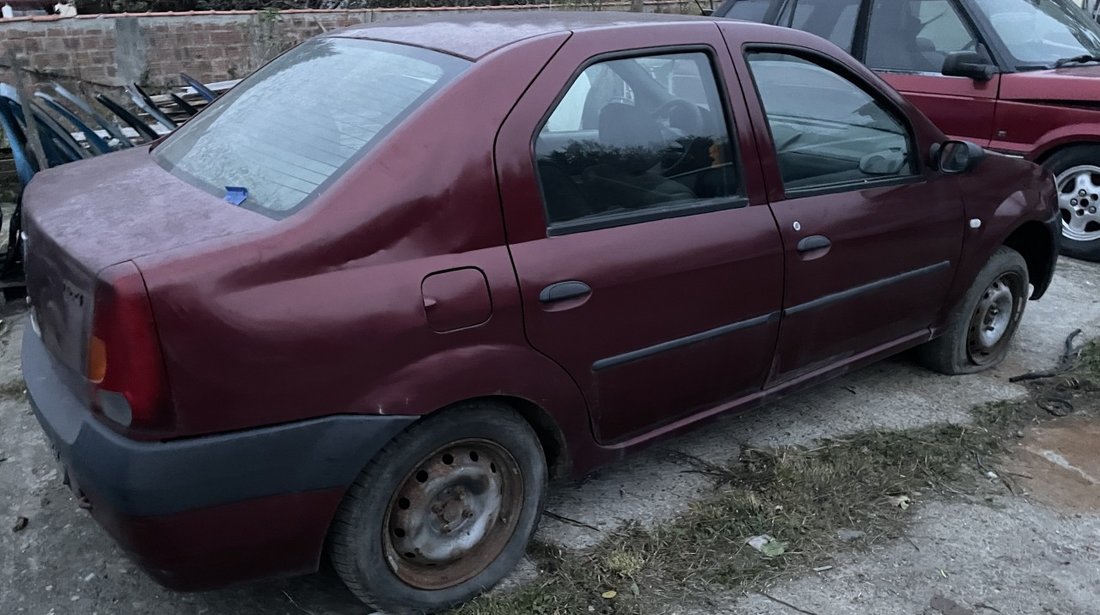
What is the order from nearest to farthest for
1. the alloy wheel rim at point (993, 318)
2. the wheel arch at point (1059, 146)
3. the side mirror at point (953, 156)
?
the side mirror at point (953, 156) → the alloy wheel rim at point (993, 318) → the wheel arch at point (1059, 146)

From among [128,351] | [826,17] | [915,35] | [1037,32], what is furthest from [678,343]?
[1037,32]

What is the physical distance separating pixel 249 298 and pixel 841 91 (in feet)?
8.49

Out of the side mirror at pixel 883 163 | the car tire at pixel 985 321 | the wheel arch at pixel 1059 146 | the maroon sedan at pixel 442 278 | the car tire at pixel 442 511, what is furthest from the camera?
the wheel arch at pixel 1059 146

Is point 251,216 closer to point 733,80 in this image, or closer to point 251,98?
point 251,98

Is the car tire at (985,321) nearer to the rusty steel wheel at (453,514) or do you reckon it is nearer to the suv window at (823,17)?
the rusty steel wheel at (453,514)

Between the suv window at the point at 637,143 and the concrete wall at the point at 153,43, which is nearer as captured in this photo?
the suv window at the point at 637,143

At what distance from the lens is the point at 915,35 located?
6773 millimetres

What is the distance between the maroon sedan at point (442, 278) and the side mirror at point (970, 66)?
2944mm

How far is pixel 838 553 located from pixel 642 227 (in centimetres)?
133

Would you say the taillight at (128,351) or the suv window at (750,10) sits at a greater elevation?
the suv window at (750,10)

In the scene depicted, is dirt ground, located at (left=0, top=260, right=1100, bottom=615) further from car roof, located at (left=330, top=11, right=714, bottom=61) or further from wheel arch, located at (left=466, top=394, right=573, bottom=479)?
car roof, located at (left=330, top=11, right=714, bottom=61)

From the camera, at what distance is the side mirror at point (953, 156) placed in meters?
3.93

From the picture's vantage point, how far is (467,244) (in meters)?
2.57

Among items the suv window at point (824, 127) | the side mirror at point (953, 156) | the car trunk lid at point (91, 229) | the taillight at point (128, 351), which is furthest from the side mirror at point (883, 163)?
the taillight at point (128, 351)
